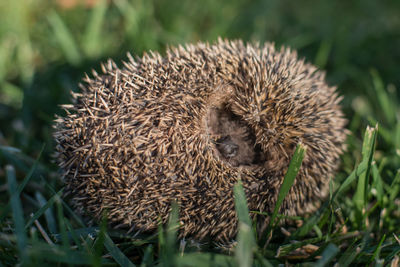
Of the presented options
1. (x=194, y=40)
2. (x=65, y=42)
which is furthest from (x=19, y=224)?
(x=194, y=40)

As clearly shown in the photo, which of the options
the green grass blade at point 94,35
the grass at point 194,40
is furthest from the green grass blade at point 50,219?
the green grass blade at point 94,35

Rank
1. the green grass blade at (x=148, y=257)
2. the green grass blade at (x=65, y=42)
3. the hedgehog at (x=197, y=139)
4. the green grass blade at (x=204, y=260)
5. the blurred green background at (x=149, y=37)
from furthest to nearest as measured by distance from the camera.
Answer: the green grass blade at (x=65, y=42), the blurred green background at (x=149, y=37), the hedgehog at (x=197, y=139), the green grass blade at (x=148, y=257), the green grass blade at (x=204, y=260)

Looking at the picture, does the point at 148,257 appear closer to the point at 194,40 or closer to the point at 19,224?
the point at 19,224

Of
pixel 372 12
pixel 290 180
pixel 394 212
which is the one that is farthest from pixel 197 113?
pixel 372 12

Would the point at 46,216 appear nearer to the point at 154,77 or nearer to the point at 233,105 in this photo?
the point at 154,77

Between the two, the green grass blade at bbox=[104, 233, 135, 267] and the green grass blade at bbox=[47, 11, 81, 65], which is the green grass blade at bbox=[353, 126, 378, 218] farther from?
the green grass blade at bbox=[47, 11, 81, 65]

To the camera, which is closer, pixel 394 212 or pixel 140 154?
pixel 140 154

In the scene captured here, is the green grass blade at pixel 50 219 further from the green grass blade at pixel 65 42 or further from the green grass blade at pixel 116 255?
the green grass blade at pixel 65 42
